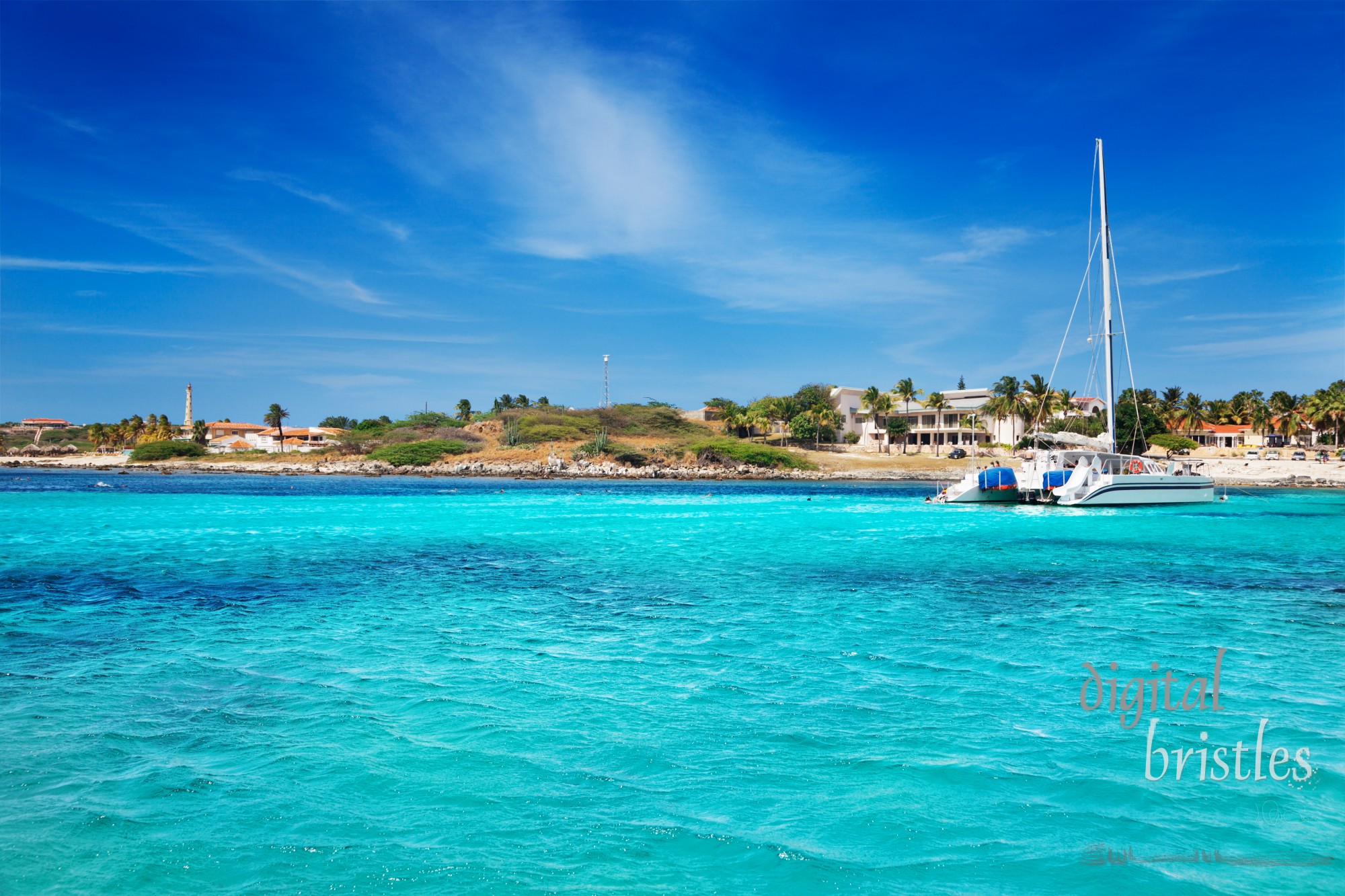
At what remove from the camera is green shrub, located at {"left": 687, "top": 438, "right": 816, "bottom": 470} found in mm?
82188

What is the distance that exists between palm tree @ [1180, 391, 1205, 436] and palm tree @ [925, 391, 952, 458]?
86.6ft

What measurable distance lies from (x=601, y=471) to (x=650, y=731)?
74.1 m

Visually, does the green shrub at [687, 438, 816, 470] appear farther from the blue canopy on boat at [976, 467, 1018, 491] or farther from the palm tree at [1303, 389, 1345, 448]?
the palm tree at [1303, 389, 1345, 448]

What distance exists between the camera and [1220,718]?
7.12 m

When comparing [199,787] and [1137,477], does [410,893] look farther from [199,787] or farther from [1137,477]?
[1137,477]

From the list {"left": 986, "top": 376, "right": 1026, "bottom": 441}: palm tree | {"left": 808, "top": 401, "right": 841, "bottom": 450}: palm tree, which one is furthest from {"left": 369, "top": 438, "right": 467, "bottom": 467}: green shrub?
{"left": 986, "top": 376, "right": 1026, "bottom": 441}: palm tree

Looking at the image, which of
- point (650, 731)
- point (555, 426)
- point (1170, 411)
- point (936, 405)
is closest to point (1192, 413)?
point (1170, 411)

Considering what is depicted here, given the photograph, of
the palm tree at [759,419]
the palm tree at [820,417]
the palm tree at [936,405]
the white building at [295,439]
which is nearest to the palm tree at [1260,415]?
the palm tree at [936,405]

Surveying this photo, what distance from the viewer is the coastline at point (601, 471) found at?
64500mm

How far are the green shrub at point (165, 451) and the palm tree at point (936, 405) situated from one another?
86495mm

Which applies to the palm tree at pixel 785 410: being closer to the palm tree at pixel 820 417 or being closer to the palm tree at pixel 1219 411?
the palm tree at pixel 820 417

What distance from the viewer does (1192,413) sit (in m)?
90.1

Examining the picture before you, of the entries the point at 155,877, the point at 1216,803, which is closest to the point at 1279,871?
the point at 1216,803

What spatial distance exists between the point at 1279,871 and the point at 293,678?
831 cm
